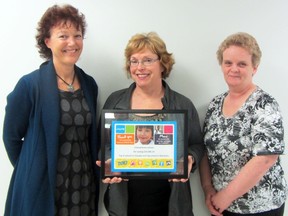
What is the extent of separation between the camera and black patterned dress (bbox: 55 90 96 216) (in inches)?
55.2

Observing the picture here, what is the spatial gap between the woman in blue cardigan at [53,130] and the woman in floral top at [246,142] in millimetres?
709

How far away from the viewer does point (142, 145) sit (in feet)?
4.42

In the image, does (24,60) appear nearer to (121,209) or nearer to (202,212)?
(121,209)

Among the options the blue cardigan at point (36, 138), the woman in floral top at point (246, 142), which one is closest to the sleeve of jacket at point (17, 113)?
the blue cardigan at point (36, 138)

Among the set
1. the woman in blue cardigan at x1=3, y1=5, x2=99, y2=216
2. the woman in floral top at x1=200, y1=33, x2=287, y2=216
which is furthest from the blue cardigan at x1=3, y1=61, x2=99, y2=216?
the woman in floral top at x1=200, y1=33, x2=287, y2=216

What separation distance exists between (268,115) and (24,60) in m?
1.49

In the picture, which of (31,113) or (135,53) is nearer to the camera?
(31,113)

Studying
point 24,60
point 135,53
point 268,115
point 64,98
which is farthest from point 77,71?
point 268,115

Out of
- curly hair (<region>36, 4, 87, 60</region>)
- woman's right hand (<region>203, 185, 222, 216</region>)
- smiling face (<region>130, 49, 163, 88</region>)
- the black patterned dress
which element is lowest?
woman's right hand (<region>203, 185, 222, 216</region>)

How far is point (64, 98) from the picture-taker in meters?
1.42

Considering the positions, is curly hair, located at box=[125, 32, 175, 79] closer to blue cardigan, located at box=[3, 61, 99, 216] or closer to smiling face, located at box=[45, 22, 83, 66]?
smiling face, located at box=[45, 22, 83, 66]

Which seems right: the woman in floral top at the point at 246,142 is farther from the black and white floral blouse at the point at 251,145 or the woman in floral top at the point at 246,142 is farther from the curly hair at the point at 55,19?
the curly hair at the point at 55,19

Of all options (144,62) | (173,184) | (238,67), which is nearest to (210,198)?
(173,184)

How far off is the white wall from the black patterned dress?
410 mm
